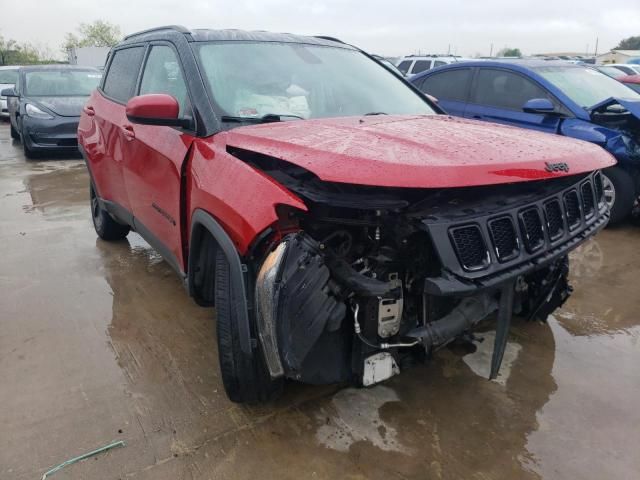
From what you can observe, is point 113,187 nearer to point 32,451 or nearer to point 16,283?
point 16,283

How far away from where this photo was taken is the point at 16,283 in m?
4.04

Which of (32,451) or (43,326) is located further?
(43,326)

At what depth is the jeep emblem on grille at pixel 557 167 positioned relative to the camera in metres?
2.16

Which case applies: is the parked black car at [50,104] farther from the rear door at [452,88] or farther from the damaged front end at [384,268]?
the damaged front end at [384,268]

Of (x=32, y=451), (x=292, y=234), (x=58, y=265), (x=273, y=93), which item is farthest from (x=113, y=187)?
(x=292, y=234)

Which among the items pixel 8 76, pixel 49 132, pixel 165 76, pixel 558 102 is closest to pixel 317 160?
pixel 165 76

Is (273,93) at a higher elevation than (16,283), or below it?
higher

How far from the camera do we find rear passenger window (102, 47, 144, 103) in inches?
150

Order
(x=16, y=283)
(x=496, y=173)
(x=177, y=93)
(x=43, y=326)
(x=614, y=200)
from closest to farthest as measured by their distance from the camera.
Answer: (x=496, y=173) → (x=177, y=93) → (x=43, y=326) → (x=16, y=283) → (x=614, y=200)

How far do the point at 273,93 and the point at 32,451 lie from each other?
210 centimetres

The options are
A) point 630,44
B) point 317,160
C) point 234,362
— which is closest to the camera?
point 317,160

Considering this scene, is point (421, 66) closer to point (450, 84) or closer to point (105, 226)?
point (450, 84)

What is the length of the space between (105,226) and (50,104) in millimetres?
5905

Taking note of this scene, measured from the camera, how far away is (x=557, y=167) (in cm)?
220
